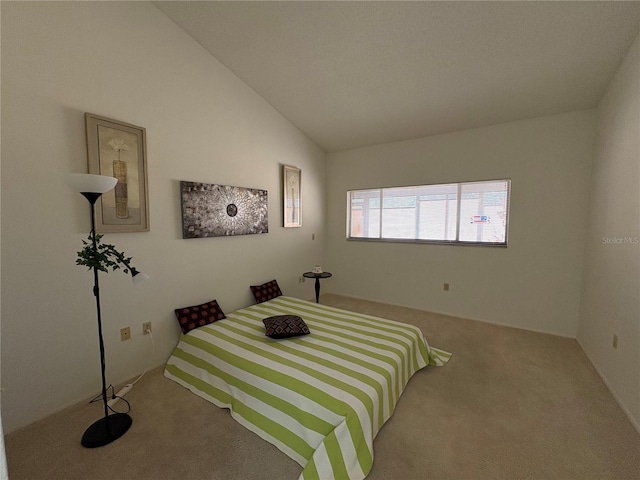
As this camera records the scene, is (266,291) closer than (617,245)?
No

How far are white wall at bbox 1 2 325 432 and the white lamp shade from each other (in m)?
0.61

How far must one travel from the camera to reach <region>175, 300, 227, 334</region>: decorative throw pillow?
246 cm

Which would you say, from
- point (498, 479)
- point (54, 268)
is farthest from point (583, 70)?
point (54, 268)

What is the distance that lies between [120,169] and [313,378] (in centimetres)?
216

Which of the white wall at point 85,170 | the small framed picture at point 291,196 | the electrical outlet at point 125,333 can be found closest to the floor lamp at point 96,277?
the white wall at point 85,170

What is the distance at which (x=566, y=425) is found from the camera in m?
1.71

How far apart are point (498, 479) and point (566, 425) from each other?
0.77 meters

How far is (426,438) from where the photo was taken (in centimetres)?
161

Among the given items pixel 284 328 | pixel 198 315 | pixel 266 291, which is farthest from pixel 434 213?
pixel 198 315

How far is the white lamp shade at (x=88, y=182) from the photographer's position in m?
1.40

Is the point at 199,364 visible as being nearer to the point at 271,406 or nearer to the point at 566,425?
the point at 271,406

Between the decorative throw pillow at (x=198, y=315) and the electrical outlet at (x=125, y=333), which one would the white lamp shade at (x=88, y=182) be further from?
the decorative throw pillow at (x=198, y=315)

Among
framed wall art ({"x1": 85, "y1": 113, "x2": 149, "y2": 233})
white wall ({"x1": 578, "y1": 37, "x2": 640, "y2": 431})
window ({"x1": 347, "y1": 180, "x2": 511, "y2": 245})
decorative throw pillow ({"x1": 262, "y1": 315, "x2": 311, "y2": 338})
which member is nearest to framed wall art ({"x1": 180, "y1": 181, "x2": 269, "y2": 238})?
framed wall art ({"x1": 85, "y1": 113, "x2": 149, "y2": 233})

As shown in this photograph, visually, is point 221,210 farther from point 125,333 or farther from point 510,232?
point 510,232
